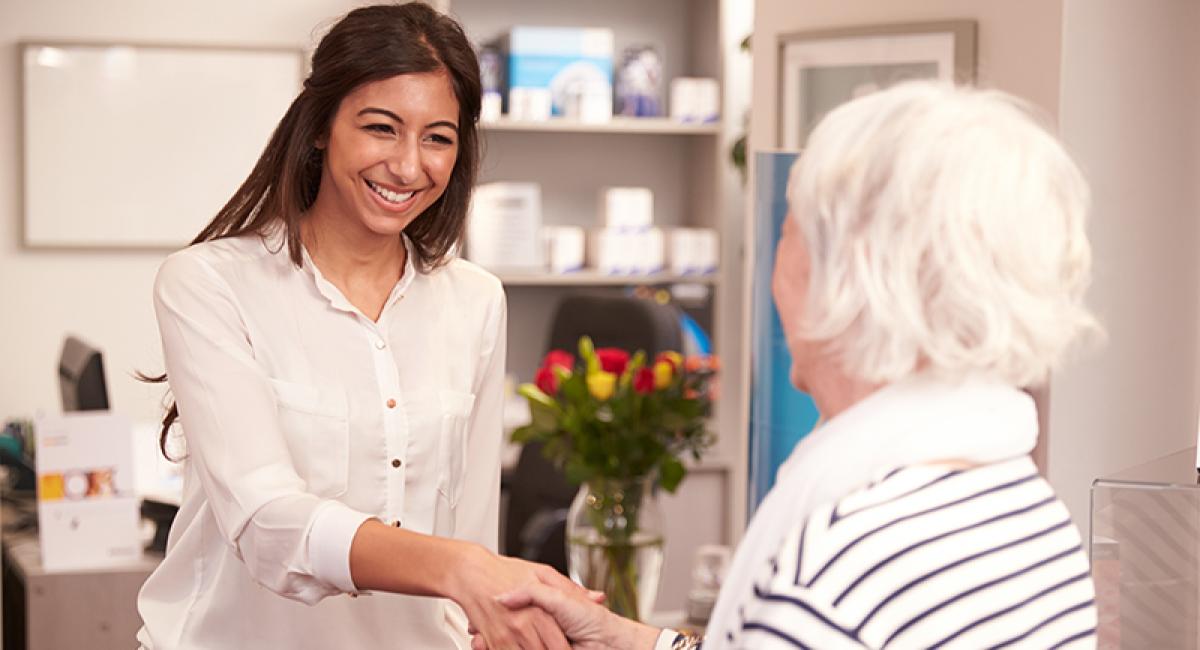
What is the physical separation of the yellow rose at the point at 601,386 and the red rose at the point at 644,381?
5 cm

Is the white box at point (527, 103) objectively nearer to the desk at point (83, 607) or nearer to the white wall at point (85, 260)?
the white wall at point (85, 260)

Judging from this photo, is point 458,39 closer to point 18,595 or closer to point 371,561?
point 371,561

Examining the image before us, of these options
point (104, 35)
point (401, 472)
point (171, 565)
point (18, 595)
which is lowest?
point (18, 595)

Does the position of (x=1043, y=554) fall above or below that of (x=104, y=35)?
below

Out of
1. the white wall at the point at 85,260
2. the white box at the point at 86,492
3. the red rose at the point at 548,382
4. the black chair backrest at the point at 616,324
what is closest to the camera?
the red rose at the point at 548,382

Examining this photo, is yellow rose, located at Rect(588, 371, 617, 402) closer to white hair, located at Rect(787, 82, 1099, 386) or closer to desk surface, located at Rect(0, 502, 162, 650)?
desk surface, located at Rect(0, 502, 162, 650)

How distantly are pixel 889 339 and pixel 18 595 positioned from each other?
3179 mm

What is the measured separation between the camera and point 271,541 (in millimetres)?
1657

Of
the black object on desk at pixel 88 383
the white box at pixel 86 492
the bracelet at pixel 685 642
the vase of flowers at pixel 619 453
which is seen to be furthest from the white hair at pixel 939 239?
the black object on desk at pixel 88 383

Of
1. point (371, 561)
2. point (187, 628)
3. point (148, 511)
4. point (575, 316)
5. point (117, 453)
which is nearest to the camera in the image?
point (371, 561)

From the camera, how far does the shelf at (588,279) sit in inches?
206

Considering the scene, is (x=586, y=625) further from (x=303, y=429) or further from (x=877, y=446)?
(x=877, y=446)

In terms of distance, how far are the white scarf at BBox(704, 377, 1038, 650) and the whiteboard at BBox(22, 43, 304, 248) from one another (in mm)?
4433

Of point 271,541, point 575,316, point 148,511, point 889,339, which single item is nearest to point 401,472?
point 271,541
